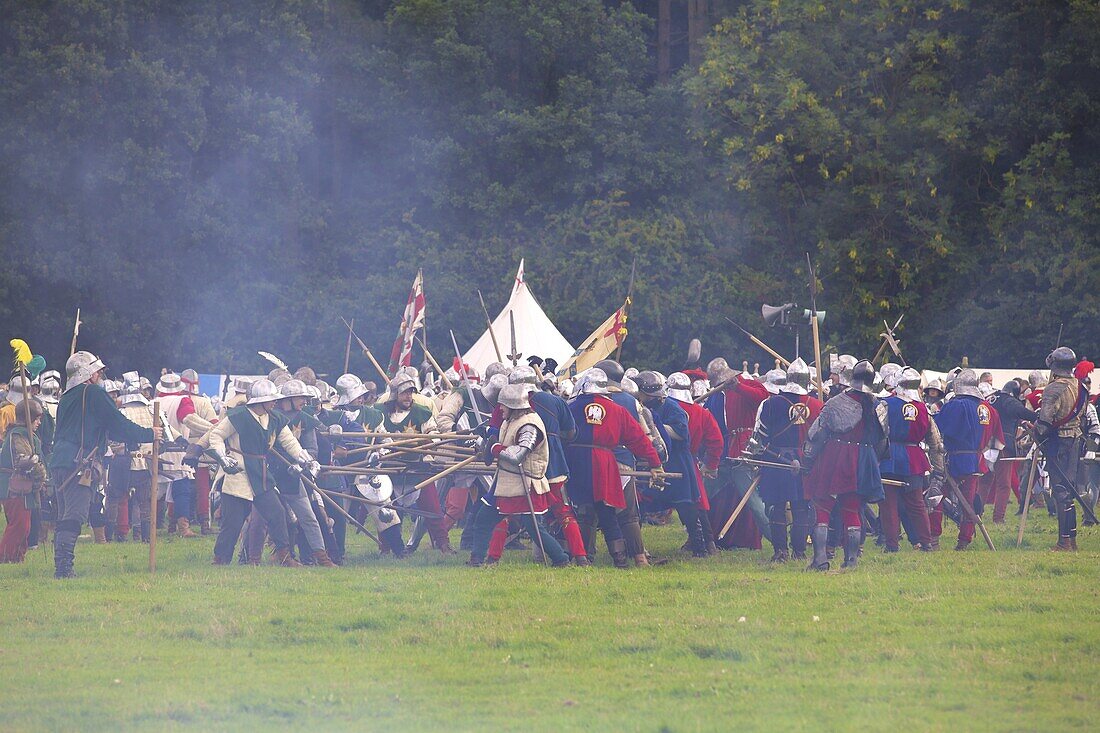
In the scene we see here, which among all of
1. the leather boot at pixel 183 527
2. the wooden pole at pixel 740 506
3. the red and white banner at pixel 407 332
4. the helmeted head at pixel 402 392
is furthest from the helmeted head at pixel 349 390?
the wooden pole at pixel 740 506

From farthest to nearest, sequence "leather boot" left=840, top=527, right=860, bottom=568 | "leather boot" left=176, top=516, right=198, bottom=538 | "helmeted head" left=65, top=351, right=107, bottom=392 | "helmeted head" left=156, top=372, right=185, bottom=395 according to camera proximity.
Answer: "helmeted head" left=156, top=372, right=185, bottom=395 < "leather boot" left=176, top=516, right=198, bottom=538 < "helmeted head" left=65, top=351, right=107, bottom=392 < "leather boot" left=840, top=527, right=860, bottom=568

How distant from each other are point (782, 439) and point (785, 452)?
0.42 ft

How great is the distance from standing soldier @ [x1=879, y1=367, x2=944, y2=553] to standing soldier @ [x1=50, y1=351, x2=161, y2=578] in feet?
22.6

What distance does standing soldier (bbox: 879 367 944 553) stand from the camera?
15047 mm

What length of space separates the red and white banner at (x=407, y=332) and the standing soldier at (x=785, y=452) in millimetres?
5472

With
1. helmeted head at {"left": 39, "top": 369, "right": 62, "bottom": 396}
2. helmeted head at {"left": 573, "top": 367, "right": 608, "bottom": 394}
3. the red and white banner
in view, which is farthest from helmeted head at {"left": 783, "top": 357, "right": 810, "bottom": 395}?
helmeted head at {"left": 39, "top": 369, "right": 62, "bottom": 396}

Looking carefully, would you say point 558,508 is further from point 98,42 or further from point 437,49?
point 437,49

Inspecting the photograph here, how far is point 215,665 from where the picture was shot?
9.45 meters

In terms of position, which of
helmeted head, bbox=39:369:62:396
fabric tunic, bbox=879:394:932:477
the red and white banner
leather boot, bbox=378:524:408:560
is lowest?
leather boot, bbox=378:524:408:560

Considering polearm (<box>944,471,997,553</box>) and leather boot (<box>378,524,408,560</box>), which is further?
leather boot (<box>378,524,408,560</box>)

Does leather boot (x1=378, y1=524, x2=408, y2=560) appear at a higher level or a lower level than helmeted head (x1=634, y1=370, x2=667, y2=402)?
lower

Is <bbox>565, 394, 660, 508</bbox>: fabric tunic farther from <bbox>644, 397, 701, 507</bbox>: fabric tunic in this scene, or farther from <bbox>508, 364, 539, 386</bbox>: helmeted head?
<bbox>644, 397, 701, 507</bbox>: fabric tunic

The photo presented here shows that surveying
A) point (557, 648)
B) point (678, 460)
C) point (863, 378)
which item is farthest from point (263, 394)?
point (863, 378)

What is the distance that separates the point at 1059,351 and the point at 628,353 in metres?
21.5
